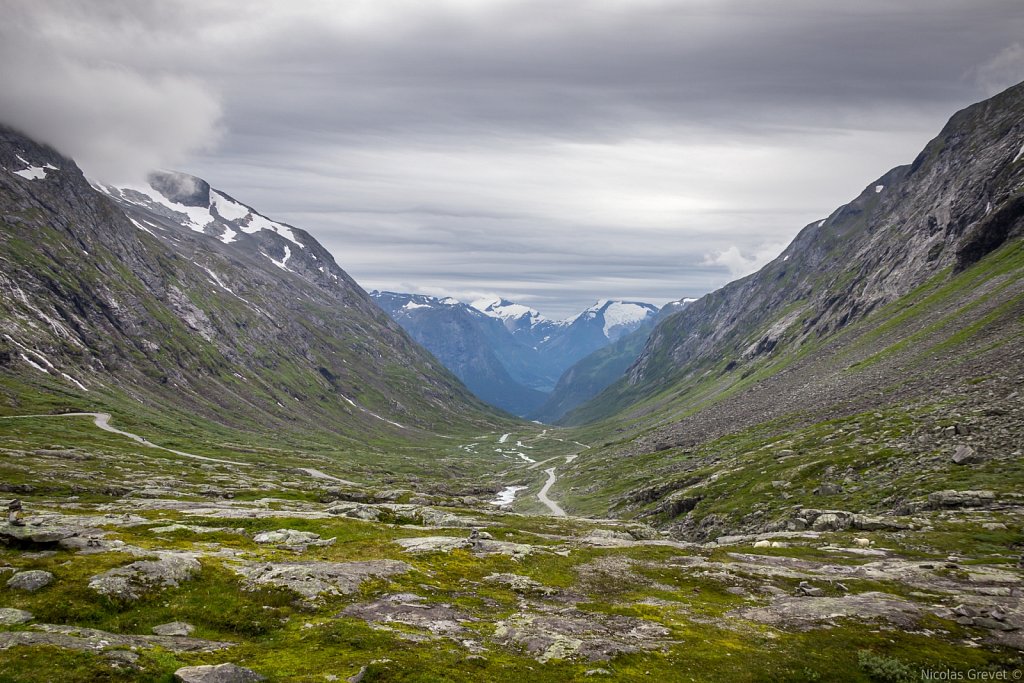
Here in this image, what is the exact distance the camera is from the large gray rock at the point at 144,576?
35.2 meters

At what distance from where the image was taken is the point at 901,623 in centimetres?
3659

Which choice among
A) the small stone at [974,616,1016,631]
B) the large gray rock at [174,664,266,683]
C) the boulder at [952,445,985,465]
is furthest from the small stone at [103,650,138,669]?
the boulder at [952,445,985,465]

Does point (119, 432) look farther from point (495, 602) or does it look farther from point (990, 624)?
point (990, 624)

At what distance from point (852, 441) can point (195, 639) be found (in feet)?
339

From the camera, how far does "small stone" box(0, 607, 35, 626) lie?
96.4ft

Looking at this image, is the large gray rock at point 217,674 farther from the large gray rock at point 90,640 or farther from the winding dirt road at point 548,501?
the winding dirt road at point 548,501

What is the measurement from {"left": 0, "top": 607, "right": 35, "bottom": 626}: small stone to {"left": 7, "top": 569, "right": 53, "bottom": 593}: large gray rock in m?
3.08

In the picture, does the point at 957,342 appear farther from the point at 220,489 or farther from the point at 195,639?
the point at 220,489

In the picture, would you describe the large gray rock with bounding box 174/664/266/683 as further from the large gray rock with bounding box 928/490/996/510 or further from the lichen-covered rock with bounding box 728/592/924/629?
the large gray rock with bounding box 928/490/996/510

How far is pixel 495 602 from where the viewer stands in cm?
4344

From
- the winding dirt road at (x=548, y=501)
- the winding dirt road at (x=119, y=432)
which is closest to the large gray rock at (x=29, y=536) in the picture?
the winding dirt road at (x=548, y=501)

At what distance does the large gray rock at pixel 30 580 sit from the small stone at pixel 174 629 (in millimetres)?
7991

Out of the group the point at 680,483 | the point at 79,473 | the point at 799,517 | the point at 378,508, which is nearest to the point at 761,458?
the point at 680,483

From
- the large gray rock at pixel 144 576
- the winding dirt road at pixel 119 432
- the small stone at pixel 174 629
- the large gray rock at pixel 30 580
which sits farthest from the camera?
the winding dirt road at pixel 119 432
